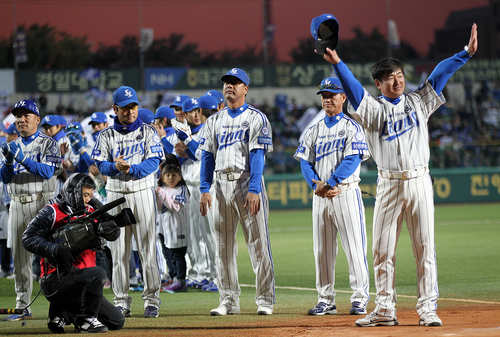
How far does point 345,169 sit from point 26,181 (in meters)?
3.53

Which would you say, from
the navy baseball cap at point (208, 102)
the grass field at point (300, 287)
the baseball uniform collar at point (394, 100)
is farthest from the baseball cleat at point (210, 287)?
the baseball uniform collar at point (394, 100)

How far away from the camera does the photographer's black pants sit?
543 centimetres

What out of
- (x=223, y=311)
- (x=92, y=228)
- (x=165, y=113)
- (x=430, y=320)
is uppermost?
(x=165, y=113)

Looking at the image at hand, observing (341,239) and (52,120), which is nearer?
(341,239)

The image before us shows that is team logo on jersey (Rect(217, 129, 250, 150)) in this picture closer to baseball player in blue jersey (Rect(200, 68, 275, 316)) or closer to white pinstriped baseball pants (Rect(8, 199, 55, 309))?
baseball player in blue jersey (Rect(200, 68, 275, 316))

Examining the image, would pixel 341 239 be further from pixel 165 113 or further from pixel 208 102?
pixel 165 113

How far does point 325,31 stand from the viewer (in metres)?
4.79

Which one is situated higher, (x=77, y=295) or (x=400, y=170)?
(x=400, y=170)

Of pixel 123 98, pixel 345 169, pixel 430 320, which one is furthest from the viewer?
pixel 123 98

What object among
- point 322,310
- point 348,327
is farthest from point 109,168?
point 348,327

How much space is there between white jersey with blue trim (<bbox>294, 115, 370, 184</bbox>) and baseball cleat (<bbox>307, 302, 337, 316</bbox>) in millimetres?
1289

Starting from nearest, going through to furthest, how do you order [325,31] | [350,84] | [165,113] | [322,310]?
1. [325,31]
2. [350,84]
3. [322,310]
4. [165,113]

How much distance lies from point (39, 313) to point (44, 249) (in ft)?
6.24

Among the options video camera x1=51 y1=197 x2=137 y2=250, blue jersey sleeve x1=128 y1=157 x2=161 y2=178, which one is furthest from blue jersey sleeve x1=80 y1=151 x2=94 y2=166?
video camera x1=51 y1=197 x2=137 y2=250
